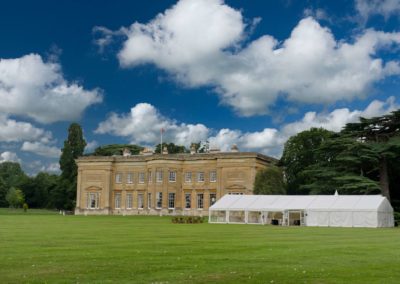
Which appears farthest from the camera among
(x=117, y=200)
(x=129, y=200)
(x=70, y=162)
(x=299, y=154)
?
(x=70, y=162)

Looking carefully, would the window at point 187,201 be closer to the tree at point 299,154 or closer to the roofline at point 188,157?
the roofline at point 188,157

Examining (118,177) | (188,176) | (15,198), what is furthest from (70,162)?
(188,176)

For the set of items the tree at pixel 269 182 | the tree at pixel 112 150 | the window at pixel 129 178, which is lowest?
the tree at pixel 269 182

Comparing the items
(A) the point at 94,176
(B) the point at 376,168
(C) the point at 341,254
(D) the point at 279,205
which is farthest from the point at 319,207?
(A) the point at 94,176

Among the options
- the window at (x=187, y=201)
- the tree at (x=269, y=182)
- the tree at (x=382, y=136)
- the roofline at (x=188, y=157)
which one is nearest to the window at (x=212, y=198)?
the window at (x=187, y=201)

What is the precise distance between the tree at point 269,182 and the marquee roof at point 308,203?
859cm

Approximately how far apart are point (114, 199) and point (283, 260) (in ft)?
195

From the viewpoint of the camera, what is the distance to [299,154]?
62.7m

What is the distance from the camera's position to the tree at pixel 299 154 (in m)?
62.4

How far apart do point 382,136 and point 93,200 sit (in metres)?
40.2

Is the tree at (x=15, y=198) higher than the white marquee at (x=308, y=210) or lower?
higher

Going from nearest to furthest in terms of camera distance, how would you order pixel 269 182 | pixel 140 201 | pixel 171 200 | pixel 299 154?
pixel 269 182, pixel 299 154, pixel 171 200, pixel 140 201

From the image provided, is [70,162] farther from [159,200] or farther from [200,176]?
[200,176]

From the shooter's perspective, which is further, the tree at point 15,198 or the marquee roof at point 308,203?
the tree at point 15,198
